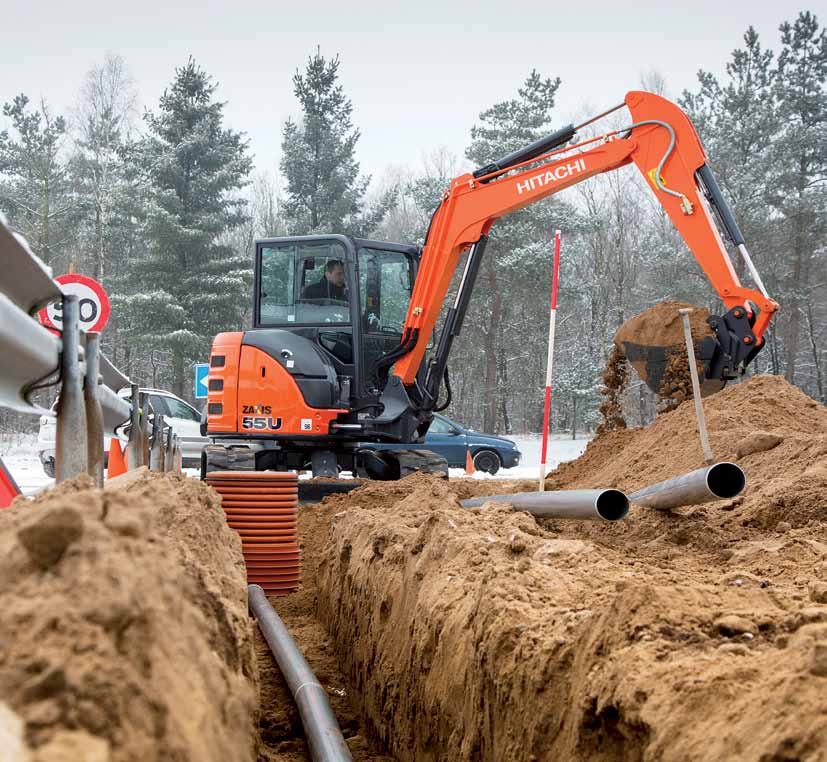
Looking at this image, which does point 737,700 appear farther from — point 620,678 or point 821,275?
point 821,275

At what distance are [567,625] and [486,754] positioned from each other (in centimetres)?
63

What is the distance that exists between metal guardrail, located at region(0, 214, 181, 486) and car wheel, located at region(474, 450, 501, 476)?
61.0ft

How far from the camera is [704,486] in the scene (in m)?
5.34

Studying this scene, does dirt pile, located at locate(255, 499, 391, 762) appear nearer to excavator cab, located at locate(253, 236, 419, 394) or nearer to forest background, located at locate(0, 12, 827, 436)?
excavator cab, located at locate(253, 236, 419, 394)

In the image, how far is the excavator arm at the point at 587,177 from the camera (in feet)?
31.9

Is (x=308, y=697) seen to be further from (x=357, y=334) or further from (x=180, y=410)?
(x=180, y=410)

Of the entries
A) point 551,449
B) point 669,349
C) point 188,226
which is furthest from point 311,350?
point 551,449

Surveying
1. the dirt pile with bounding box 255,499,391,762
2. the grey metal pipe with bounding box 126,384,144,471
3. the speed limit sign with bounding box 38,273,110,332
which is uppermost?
the speed limit sign with bounding box 38,273,110,332

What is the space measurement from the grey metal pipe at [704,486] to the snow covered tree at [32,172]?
35.0m

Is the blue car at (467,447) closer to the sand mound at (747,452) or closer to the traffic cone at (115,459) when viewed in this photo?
the sand mound at (747,452)

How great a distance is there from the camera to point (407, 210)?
174 ft

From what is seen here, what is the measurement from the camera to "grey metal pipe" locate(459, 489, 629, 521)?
5.56 m

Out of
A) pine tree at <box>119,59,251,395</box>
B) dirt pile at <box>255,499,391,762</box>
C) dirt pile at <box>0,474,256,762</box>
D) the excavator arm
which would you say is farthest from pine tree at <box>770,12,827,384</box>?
dirt pile at <box>0,474,256,762</box>

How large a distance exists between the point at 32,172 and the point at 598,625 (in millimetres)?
40313
